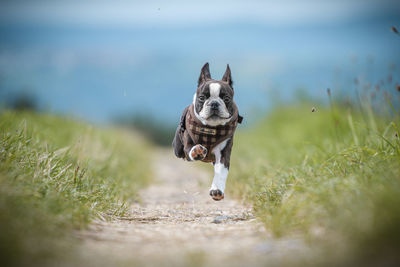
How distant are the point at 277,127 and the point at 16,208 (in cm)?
812

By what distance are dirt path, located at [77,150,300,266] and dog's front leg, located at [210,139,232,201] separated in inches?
11.4

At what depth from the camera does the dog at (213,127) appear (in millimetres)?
3895

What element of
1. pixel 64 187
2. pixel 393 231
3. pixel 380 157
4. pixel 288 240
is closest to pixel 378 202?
pixel 393 231

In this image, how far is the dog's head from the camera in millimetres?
3902

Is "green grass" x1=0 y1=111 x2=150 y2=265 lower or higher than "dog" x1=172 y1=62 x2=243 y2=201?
lower

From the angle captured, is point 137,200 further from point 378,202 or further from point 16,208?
point 378,202

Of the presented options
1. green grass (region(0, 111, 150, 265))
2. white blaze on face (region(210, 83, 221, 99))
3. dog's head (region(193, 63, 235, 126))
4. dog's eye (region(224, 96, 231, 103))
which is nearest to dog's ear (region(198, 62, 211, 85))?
dog's head (region(193, 63, 235, 126))

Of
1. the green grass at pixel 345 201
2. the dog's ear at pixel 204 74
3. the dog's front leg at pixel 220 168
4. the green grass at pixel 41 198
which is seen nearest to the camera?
the green grass at pixel 345 201

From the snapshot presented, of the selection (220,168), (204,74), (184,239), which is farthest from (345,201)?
(204,74)

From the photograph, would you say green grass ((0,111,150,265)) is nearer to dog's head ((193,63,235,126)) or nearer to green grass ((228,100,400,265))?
dog's head ((193,63,235,126))

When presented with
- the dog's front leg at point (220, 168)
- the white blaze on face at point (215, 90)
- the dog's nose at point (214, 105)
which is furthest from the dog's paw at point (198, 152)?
the white blaze on face at point (215, 90)

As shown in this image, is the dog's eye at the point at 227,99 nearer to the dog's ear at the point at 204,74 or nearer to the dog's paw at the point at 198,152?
the dog's ear at the point at 204,74

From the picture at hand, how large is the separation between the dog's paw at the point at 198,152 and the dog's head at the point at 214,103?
1.04 feet

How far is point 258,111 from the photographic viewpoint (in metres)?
11.2
